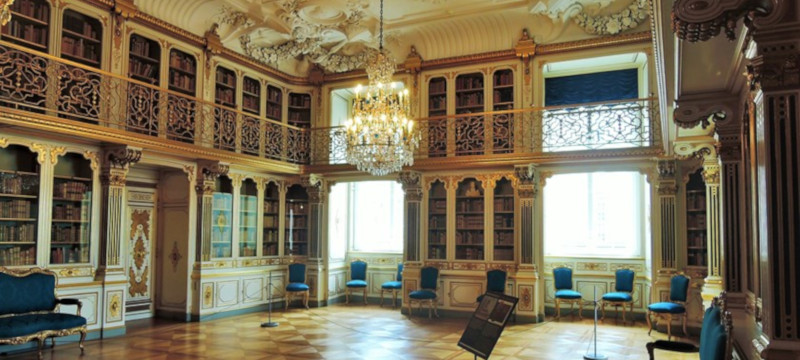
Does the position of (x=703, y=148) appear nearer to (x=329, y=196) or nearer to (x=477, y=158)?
(x=477, y=158)

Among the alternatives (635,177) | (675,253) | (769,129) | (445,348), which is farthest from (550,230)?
(769,129)

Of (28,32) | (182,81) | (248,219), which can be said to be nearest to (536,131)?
(248,219)

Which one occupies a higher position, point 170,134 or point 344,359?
point 170,134

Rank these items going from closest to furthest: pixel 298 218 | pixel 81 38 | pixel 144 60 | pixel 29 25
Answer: pixel 29 25
pixel 81 38
pixel 144 60
pixel 298 218

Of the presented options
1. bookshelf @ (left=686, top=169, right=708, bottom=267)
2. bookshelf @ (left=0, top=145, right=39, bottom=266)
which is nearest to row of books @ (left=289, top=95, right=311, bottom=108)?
bookshelf @ (left=0, top=145, right=39, bottom=266)

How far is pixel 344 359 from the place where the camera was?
6863mm

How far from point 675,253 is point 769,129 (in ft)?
22.4

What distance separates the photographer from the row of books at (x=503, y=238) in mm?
10297

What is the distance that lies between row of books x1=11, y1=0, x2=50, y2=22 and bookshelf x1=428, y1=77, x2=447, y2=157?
6217 mm

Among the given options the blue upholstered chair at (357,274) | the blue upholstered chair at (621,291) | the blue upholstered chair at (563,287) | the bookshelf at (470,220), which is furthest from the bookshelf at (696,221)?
the blue upholstered chair at (357,274)

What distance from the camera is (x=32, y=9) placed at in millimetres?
7648

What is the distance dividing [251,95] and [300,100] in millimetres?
1441

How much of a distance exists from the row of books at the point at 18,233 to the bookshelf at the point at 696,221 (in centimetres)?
945

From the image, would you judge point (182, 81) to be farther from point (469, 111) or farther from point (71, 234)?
point (469, 111)
